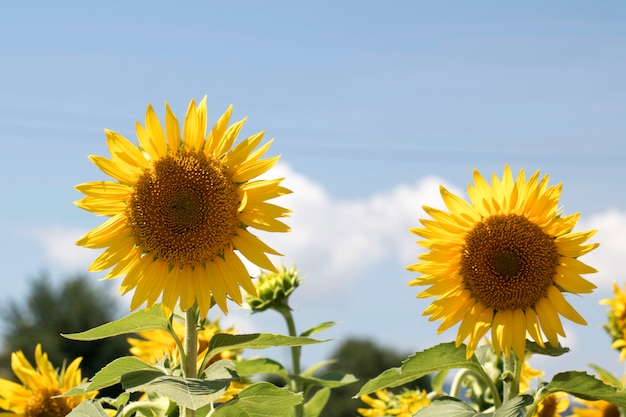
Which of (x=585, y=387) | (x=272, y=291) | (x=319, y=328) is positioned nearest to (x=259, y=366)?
(x=319, y=328)

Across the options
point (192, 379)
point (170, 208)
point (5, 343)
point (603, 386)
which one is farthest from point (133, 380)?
point (5, 343)

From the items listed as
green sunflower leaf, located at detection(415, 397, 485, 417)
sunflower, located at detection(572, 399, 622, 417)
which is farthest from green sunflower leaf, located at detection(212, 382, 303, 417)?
sunflower, located at detection(572, 399, 622, 417)

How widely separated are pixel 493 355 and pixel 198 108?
5.55 ft

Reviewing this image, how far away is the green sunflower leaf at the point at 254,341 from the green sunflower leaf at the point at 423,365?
14.7 inches

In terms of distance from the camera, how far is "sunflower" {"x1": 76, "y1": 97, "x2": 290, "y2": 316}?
7.78 feet

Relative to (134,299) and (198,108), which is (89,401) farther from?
(198,108)

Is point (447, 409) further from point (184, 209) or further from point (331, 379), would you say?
point (184, 209)

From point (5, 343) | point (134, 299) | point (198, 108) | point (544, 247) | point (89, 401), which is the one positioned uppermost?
point (198, 108)

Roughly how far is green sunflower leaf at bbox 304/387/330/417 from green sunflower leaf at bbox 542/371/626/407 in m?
1.05

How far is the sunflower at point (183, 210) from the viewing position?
93.4 inches

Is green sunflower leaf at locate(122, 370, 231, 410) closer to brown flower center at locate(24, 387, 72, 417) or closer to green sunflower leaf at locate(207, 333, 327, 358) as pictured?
green sunflower leaf at locate(207, 333, 327, 358)

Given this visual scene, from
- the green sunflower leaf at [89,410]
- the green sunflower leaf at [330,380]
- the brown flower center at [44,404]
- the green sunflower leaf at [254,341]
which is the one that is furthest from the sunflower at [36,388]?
the green sunflower leaf at [254,341]

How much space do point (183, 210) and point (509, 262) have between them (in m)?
1.10

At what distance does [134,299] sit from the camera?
2.39 m
